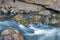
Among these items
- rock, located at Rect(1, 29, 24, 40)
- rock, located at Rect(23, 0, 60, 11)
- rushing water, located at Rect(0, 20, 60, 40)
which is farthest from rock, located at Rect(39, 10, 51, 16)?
rock, located at Rect(1, 29, 24, 40)

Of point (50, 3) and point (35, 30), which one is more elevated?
point (50, 3)

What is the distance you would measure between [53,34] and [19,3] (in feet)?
2.85

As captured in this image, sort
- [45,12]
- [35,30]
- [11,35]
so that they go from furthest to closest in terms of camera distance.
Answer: [45,12] → [35,30] → [11,35]

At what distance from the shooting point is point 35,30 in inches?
113

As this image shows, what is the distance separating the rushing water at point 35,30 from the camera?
2.79 metres

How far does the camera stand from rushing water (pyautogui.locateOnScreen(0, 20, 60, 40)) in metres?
2.79

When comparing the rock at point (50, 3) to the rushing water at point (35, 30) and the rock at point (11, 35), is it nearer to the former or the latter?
the rushing water at point (35, 30)

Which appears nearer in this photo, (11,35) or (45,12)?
(11,35)

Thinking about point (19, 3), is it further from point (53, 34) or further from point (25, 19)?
point (53, 34)

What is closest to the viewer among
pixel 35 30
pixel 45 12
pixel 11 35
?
pixel 11 35

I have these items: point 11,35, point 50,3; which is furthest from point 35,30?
point 50,3

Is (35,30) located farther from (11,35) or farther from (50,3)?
(50,3)

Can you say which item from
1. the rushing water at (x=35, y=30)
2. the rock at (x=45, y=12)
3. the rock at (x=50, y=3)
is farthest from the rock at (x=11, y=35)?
the rock at (x=50, y=3)

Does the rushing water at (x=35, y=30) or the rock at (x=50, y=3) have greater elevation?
the rock at (x=50, y=3)
